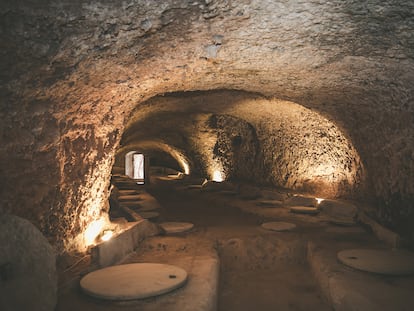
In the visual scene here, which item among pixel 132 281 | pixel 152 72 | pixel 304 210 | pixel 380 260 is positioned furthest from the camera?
pixel 304 210

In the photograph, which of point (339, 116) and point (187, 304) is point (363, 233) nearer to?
point (339, 116)

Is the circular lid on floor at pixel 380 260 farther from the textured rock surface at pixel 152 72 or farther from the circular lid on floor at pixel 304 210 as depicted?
the circular lid on floor at pixel 304 210

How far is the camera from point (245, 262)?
253 inches

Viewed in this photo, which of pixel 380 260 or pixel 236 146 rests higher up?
pixel 236 146

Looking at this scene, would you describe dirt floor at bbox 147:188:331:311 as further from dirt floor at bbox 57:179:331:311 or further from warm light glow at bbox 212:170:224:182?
warm light glow at bbox 212:170:224:182

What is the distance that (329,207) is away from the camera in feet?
28.0

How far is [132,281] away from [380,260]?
320cm

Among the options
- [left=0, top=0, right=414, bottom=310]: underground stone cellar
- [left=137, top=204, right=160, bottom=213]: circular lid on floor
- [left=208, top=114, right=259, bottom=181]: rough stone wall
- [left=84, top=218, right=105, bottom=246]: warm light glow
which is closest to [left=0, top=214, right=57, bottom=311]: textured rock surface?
[left=0, top=0, right=414, bottom=310]: underground stone cellar

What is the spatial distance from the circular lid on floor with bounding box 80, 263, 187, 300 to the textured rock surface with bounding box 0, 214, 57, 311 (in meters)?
0.56

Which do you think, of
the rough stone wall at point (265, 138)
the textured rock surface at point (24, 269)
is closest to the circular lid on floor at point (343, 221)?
the rough stone wall at point (265, 138)

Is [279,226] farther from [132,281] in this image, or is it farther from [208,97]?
[132,281]

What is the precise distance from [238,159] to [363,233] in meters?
7.10

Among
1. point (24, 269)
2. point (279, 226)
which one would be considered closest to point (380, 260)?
point (279, 226)

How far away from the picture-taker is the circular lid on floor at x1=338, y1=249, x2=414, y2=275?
4.47m
